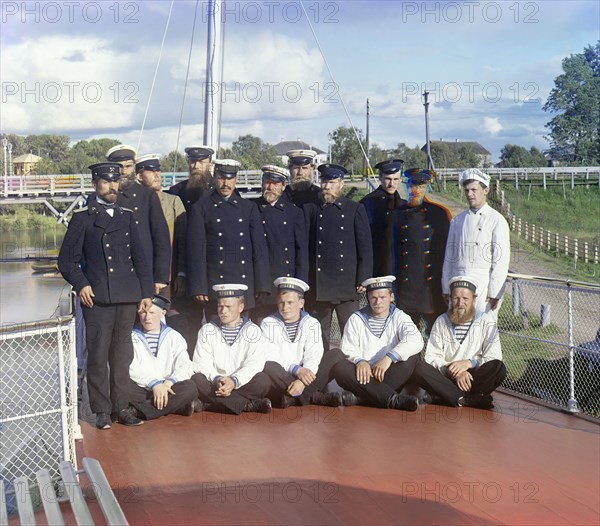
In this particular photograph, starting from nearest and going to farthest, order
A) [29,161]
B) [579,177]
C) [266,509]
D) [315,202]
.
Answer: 1. [266,509]
2. [315,202]
3. [579,177]
4. [29,161]

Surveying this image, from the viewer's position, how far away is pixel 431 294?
6.54 m

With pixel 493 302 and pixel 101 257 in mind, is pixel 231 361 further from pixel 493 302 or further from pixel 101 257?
pixel 493 302

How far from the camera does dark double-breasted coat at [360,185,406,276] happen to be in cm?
681

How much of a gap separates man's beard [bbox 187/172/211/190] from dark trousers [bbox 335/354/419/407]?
83.3 inches

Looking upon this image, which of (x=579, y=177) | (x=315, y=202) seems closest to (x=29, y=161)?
(x=579, y=177)

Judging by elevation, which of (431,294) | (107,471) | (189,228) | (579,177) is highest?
(579,177)

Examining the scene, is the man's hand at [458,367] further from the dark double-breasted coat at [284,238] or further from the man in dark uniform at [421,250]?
→ the dark double-breasted coat at [284,238]

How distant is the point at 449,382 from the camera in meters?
5.98

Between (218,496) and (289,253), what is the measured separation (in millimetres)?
2674

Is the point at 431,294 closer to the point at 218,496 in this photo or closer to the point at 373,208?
the point at 373,208

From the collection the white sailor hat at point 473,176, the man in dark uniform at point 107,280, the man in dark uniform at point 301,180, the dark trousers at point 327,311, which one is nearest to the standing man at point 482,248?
the white sailor hat at point 473,176

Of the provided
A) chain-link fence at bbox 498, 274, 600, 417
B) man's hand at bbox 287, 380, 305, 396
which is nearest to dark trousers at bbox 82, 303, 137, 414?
man's hand at bbox 287, 380, 305, 396

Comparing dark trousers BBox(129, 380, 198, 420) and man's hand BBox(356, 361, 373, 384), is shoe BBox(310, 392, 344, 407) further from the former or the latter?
dark trousers BBox(129, 380, 198, 420)

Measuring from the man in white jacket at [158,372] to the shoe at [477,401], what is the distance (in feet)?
6.81
